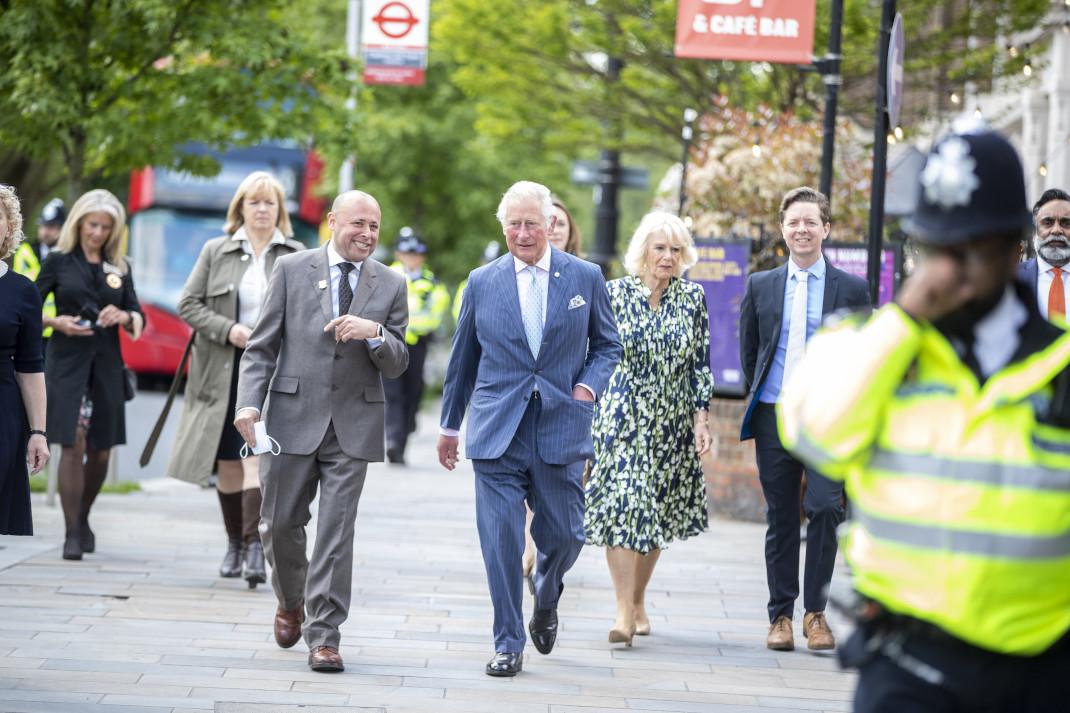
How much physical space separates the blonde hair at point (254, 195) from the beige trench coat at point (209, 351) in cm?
11

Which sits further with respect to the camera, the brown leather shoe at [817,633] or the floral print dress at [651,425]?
the floral print dress at [651,425]

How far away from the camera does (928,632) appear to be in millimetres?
2992

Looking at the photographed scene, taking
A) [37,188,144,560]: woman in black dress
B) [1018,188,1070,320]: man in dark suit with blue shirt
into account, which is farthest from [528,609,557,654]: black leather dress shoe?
[37,188,144,560]: woman in black dress

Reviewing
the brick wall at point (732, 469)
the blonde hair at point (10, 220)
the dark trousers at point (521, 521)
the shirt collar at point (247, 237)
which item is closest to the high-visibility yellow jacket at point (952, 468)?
the dark trousers at point (521, 521)

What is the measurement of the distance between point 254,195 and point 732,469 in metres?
5.13

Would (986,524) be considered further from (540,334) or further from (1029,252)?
(1029,252)

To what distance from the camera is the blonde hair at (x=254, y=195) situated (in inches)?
346

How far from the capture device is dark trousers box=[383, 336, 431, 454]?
16469mm

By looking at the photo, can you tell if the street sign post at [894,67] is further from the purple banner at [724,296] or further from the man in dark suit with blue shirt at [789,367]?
the purple banner at [724,296]

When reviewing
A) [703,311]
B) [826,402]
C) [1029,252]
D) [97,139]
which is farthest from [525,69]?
[826,402]

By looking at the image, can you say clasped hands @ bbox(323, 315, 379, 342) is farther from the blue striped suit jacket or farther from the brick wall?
the brick wall

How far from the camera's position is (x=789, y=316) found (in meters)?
7.65

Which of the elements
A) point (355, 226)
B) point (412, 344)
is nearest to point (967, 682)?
point (355, 226)

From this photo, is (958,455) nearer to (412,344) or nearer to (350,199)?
(350,199)
